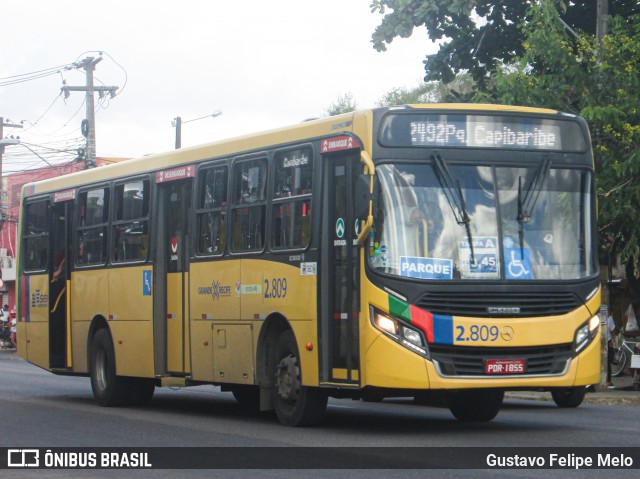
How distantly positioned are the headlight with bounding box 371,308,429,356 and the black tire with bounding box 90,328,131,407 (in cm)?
720

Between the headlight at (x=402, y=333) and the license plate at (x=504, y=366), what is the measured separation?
66 centimetres

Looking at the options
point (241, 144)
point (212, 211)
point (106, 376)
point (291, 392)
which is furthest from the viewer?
point (106, 376)

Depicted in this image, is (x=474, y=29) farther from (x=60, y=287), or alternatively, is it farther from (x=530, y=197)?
(x=530, y=197)

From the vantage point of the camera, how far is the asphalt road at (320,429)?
40.0 feet

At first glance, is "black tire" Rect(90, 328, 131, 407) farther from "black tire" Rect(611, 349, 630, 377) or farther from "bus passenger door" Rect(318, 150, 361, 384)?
"black tire" Rect(611, 349, 630, 377)

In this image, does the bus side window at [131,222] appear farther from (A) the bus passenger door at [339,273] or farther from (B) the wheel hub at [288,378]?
(A) the bus passenger door at [339,273]

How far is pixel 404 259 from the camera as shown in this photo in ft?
44.1

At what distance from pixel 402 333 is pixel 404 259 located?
0.74 m

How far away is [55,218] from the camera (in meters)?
21.8

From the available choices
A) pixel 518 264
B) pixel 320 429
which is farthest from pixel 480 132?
pixel 320 429

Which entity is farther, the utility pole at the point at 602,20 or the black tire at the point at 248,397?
the utility pole at the point at 602,20

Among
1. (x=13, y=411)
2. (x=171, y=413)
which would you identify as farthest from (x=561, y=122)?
(x=13, y=411)

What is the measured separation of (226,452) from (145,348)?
643 cm

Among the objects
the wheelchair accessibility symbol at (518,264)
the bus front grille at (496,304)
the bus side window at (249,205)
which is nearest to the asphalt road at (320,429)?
the bus front grille at (496,304)
